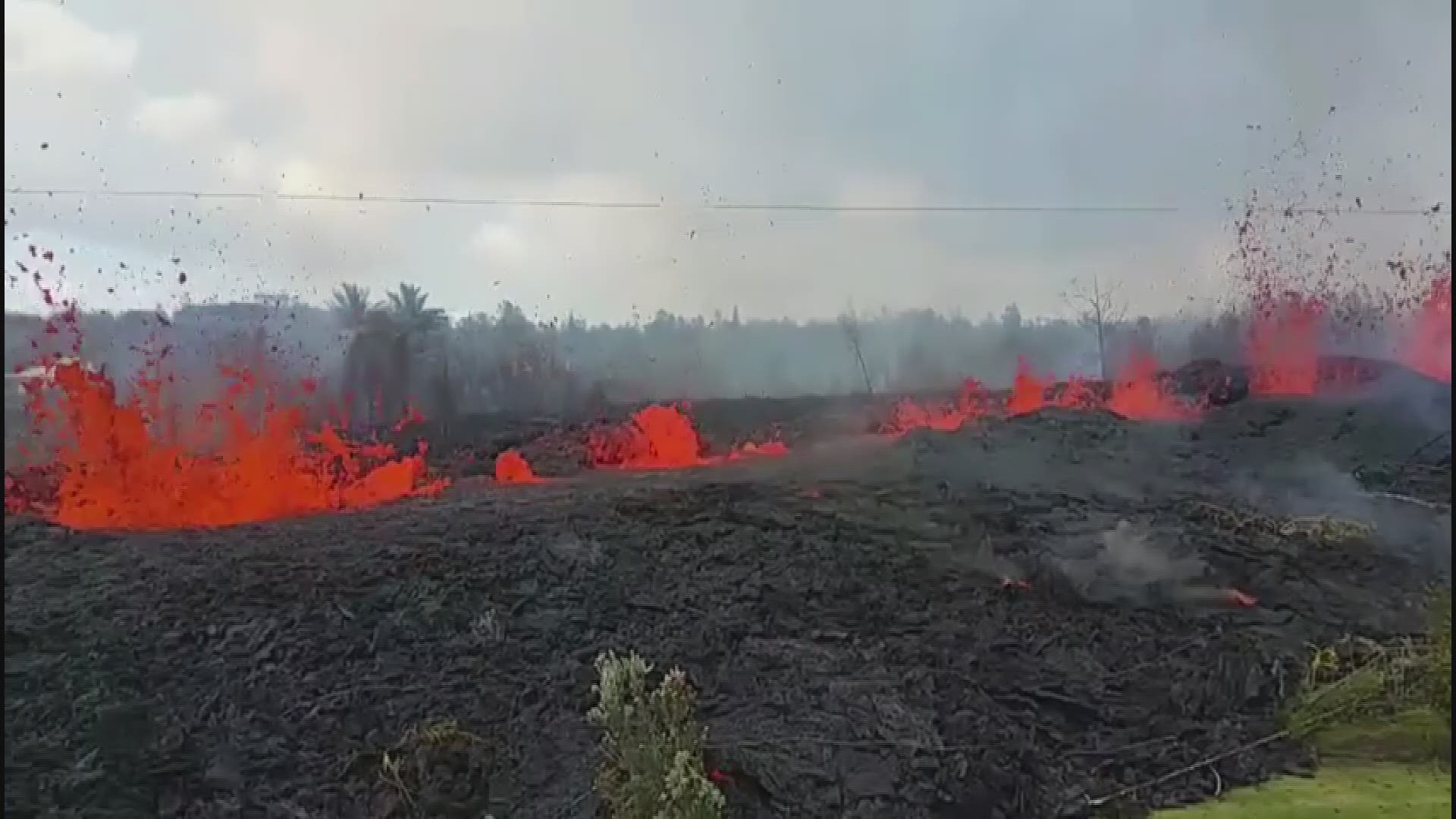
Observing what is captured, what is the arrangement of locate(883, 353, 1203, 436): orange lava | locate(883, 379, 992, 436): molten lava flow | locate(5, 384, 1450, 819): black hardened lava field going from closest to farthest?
locate(5, 384, 1450, 819): black hardened lava field < locate(883, 379, 992, 436): molten lava flow < locate(883, 353, 1203, 436): orange lava

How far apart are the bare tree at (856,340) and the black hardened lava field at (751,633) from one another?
1.52 metres

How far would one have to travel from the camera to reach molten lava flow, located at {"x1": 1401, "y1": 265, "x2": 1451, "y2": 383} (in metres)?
10.1

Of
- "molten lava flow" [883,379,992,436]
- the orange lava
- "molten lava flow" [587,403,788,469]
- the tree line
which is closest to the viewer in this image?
the tree line

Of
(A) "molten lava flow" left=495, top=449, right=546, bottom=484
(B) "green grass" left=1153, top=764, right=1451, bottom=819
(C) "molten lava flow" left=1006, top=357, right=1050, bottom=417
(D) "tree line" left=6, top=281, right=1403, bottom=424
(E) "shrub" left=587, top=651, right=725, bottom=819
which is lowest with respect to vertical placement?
(B) "green grass" left=1153, top=764, right=1451, bottom=819

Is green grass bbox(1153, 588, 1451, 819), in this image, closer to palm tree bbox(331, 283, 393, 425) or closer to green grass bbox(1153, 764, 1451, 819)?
green grass bbox(1153, 764, 1451, 819)

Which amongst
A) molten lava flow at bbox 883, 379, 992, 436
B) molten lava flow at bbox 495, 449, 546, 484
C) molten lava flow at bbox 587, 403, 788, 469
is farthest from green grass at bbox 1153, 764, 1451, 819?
molten lava flow at bbox 495, 449, 546, 484

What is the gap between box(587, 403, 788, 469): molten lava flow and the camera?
32.7 feet

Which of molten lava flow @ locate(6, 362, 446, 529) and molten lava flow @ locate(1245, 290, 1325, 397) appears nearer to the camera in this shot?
molten lava flow @ locate(6, 362, 446, 529)

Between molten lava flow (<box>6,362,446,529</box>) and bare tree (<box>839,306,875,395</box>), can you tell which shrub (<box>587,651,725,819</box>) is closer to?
molten lava flow (<box>6,362,446,529</box>)

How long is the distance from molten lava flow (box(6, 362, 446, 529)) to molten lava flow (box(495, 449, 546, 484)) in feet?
1.79

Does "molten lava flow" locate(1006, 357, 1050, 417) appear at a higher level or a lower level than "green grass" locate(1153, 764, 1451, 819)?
higher

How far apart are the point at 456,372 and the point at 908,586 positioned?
3.80 meters

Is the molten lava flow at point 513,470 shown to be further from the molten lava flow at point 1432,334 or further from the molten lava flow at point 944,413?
the molten lava flow at point 1432,334

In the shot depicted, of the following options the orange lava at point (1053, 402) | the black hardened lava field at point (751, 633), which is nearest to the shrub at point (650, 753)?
the black hardened lava field at point (751, 633)
